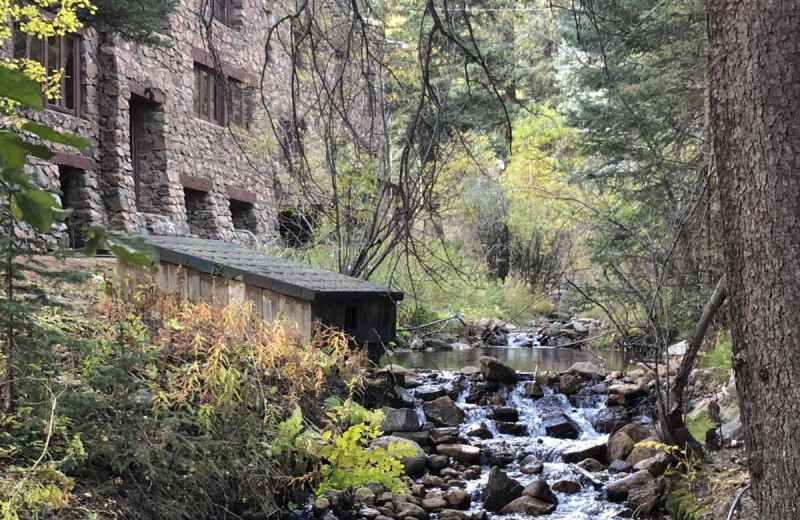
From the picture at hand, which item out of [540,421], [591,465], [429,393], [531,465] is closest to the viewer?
[591,465]

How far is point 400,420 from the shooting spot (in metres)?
7.65

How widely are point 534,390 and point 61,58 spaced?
10072 millimetres

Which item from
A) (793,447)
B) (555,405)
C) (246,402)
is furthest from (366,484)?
(793,447)

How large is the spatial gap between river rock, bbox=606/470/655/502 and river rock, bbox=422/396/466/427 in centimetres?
222

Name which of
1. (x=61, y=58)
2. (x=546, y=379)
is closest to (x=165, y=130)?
(x=61, y=58)

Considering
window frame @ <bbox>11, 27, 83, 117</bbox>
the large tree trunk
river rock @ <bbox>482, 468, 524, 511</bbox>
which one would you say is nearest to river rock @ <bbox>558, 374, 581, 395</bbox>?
river rock @ <bbox>482, 468, 524, 511</bbox>

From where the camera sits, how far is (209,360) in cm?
555

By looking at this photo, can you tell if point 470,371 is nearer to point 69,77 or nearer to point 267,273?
point 267,273

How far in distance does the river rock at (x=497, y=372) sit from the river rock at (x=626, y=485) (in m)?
3.21

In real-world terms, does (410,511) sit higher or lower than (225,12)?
lower

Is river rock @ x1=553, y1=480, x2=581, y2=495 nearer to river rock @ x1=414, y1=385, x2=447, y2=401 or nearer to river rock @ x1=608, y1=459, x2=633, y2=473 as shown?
river rock @ x1=608, y1=459, x2=633, y2=473

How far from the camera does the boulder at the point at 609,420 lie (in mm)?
8227

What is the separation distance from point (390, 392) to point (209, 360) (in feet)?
9.28

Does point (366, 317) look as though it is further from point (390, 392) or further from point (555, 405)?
point (555, 405)
